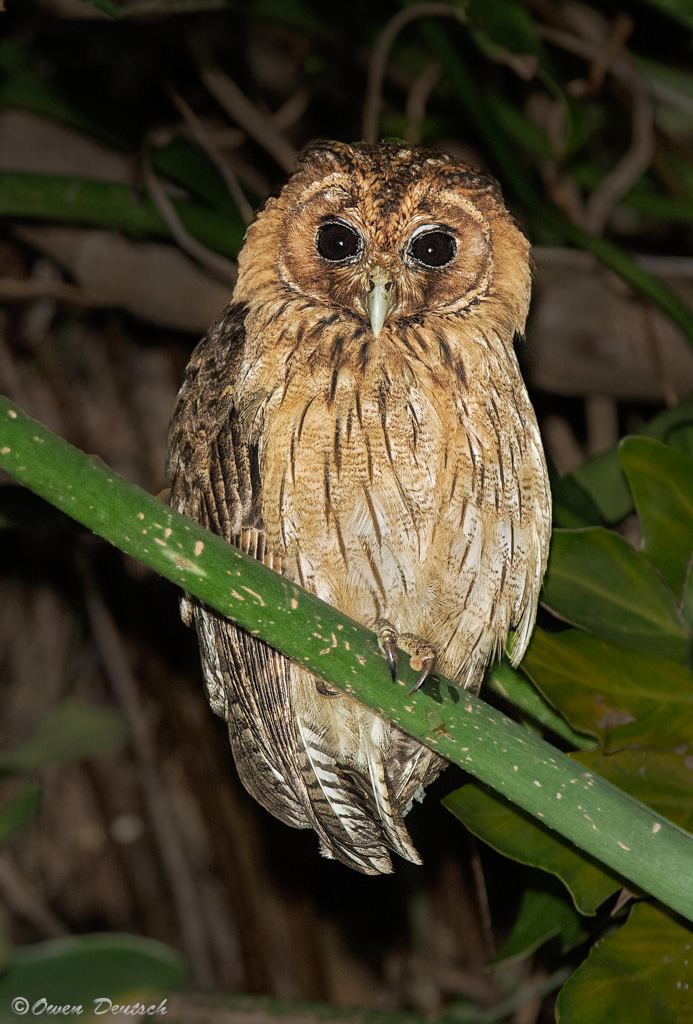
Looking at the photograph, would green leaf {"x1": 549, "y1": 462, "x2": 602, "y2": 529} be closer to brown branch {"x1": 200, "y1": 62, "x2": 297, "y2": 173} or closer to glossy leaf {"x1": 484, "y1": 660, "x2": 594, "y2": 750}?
glossy leaf {"x1": 484, "y1": 660, "x2": 594, "y2": 750}

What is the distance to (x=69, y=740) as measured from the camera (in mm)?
1916

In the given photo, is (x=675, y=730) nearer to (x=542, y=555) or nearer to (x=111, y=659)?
(x=542, y=555)

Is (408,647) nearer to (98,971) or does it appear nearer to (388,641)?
(388,641)

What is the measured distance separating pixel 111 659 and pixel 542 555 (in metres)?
1.57

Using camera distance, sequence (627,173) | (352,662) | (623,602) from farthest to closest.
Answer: (627,173), (623,602), (352,662)

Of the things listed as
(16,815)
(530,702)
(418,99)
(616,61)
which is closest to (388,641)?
(530,702)

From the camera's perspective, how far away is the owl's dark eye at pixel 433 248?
1.35m

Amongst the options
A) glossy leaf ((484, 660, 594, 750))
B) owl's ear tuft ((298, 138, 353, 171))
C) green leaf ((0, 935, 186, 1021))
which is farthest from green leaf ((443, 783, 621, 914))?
owl's ear tuft ((298, 138, 353, 171))

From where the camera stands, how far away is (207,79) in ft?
8.11

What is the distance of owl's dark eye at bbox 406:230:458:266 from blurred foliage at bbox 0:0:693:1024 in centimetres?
32

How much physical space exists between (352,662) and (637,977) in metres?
0.49

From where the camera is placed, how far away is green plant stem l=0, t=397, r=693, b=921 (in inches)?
36.2

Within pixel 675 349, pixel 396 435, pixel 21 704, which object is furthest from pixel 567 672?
pixel 21 704

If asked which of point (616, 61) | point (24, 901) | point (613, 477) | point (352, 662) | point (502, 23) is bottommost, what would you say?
point (24, 901)
